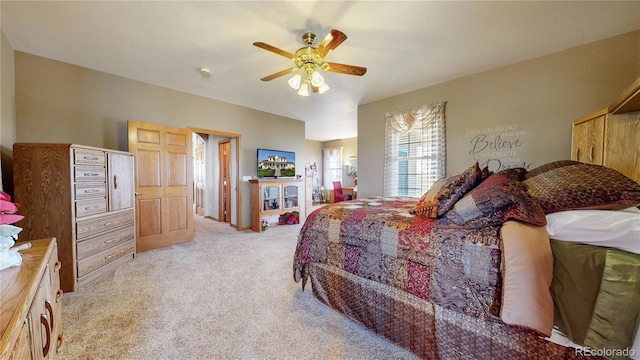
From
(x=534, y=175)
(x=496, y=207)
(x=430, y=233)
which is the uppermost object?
(x=534, y=175)

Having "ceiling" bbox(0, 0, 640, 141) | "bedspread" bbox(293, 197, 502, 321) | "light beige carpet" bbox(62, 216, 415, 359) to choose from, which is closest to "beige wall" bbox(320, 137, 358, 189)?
"ceiling" bbox(0, 0, 640, 141)

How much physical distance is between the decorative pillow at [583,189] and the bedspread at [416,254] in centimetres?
30

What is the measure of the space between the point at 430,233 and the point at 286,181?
3800mm

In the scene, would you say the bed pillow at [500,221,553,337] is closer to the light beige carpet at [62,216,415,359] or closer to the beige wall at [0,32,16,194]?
the light beige carpet at [62,216,415,359]

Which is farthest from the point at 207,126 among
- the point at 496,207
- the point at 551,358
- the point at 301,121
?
the point at 551,358

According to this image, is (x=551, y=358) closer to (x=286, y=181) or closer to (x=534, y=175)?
(x=534, y=175)

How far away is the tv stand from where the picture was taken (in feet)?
14.4

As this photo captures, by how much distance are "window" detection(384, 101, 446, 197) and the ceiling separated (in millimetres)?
601

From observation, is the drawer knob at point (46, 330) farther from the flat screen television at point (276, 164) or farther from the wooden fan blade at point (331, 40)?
the flat screen television at point (276, 164)

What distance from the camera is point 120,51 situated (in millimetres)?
2484

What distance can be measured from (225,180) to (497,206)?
5033 millimetres

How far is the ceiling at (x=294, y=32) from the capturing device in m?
1.83

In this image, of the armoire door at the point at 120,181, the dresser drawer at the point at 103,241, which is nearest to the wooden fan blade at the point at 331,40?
the armoire door at the point at 120,181

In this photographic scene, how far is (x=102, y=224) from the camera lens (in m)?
2.48
